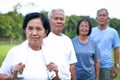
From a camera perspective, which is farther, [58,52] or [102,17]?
[102,17]

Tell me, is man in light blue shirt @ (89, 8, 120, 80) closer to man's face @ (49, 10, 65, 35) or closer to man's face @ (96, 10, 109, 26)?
man's face @ (96, 10, 109, 26)

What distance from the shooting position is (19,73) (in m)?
3.66

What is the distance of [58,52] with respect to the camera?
4871 millimetres

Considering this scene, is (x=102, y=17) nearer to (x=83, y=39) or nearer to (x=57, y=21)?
(x=83, y=39)

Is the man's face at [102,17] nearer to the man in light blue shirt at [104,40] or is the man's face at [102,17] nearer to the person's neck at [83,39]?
the man in light blue shirt at [104,40]

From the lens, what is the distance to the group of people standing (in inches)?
147

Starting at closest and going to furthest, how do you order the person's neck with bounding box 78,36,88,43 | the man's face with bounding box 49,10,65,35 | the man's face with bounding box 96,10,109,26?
1. the man's face with bounding box 49,10,65,35
2. the person's neck with bounding box 78,36,88,43
3. the man's face with bounding box 96,10,109,26

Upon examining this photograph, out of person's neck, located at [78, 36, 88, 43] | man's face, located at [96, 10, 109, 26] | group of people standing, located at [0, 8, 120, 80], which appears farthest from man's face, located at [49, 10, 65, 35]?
man's face, located at [96, 10, 109, 26]

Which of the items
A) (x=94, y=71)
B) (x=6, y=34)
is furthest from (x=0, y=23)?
(x=94, y=71)

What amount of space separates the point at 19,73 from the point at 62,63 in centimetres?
131

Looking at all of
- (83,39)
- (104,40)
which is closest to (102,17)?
(104,40)

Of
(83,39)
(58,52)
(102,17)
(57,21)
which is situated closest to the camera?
(58,52)

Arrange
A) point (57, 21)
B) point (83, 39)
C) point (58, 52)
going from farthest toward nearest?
point (83, 39), point (57, 21), point (58, 52)

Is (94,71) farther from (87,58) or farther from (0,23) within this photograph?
(0,23)
